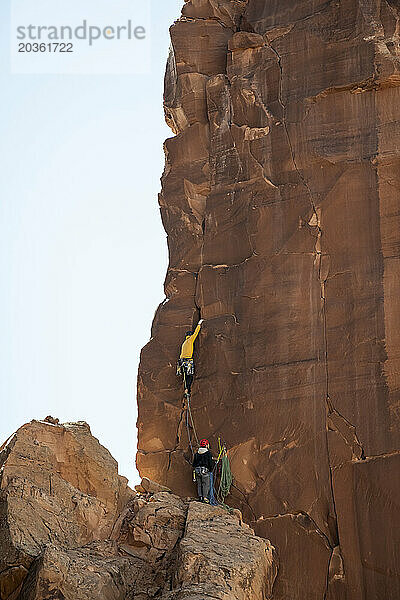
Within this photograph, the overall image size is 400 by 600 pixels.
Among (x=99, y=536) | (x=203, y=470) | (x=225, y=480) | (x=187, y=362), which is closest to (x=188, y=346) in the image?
(x=187, y=362)

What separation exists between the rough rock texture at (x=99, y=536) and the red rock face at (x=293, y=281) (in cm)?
277

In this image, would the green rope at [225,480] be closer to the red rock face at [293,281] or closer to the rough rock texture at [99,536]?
the red rock face at [293,281]

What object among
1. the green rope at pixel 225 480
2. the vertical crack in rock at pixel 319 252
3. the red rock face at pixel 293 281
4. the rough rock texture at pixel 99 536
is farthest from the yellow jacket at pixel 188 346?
the rough rock texture at pixel 99 536

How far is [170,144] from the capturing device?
24.3m

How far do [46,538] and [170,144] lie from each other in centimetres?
1297

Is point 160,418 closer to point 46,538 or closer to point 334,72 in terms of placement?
point 46,538

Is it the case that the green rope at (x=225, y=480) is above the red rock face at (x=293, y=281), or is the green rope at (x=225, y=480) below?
below

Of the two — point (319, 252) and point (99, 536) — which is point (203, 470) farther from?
point (319, 252)

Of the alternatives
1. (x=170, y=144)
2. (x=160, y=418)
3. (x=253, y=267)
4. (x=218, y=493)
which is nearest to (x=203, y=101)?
(x=170, y=144)

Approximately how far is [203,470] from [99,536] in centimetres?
417

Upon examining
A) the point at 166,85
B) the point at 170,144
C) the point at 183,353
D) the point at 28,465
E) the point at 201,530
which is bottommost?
the point at 201,530

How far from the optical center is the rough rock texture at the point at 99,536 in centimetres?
1397

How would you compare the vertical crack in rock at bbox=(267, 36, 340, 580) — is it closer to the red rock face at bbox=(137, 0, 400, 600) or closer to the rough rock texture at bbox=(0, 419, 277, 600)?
the red rock face at bbox=(137, 0, 400, 600)

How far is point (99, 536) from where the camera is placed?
16453 millimetres
